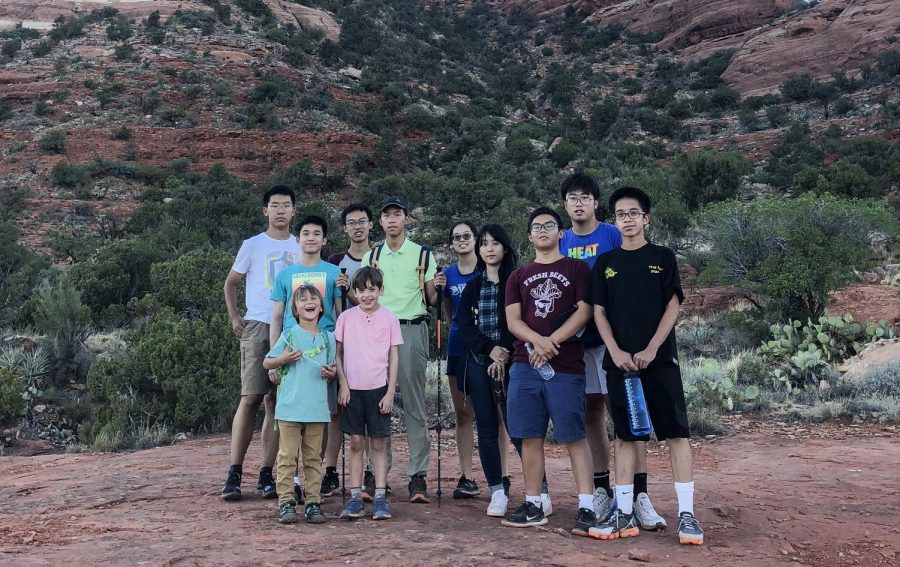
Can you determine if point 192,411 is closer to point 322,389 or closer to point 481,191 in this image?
point 322,389

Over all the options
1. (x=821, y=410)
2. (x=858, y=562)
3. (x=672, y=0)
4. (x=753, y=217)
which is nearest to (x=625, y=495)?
(x=858, y=562)

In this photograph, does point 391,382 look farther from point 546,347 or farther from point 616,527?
point 616,527

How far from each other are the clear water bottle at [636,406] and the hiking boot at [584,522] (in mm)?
487

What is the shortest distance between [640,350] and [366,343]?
1.59 metres

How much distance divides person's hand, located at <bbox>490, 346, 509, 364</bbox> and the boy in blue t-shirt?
950 millimetres

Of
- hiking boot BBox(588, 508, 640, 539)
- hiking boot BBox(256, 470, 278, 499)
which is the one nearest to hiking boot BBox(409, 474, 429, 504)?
hiking boot BBox(256, 470, 278, 499)

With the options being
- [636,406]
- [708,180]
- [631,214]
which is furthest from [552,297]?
[708,180]

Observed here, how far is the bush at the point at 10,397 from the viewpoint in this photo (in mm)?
7562

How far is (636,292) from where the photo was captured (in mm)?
3664

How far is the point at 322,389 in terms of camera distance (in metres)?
4.07

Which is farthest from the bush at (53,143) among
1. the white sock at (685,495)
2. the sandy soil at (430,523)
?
the white sock at (685,495)

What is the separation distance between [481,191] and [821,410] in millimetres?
16100

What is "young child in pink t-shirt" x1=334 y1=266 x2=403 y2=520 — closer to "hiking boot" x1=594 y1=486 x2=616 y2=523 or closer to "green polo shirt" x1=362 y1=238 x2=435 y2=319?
"green polo shirt" x1=362 y1=238 x2=435 y2=319

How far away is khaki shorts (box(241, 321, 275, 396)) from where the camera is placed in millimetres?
4449
